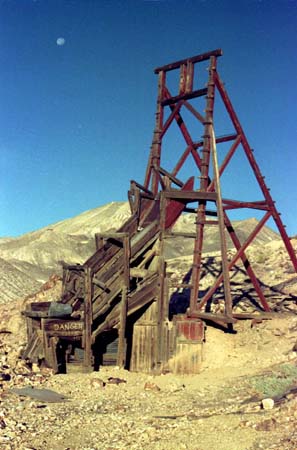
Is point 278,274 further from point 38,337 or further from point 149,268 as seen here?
point 38,337

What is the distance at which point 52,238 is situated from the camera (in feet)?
197

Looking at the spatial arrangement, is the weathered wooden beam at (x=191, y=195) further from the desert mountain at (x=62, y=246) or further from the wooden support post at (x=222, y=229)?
the desert mountain at (x=62, y=246)

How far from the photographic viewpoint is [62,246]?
5834cm

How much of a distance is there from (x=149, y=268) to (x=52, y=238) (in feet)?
156

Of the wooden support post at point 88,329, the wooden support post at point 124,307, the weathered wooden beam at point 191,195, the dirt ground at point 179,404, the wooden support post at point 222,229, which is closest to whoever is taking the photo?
the dirt ground at point 179,404

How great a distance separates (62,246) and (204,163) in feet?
152

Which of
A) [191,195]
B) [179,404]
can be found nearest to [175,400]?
[179,404]

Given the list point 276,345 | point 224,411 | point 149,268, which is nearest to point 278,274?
point 276,345

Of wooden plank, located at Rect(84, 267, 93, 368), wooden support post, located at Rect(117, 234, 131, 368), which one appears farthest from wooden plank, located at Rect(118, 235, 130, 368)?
wooden plank, located at Rect(84, 267, 93, 368)

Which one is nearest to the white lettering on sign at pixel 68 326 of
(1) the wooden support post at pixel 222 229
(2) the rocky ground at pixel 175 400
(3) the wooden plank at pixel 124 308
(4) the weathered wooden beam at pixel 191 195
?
(2) the rocky ground at pixel 175 400

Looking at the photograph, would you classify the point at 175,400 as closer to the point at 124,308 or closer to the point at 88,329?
the point at 88,329

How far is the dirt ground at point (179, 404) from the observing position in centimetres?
715

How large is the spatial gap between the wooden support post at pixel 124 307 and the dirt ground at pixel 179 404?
385mm

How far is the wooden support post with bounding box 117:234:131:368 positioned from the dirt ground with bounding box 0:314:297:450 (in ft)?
1.26
